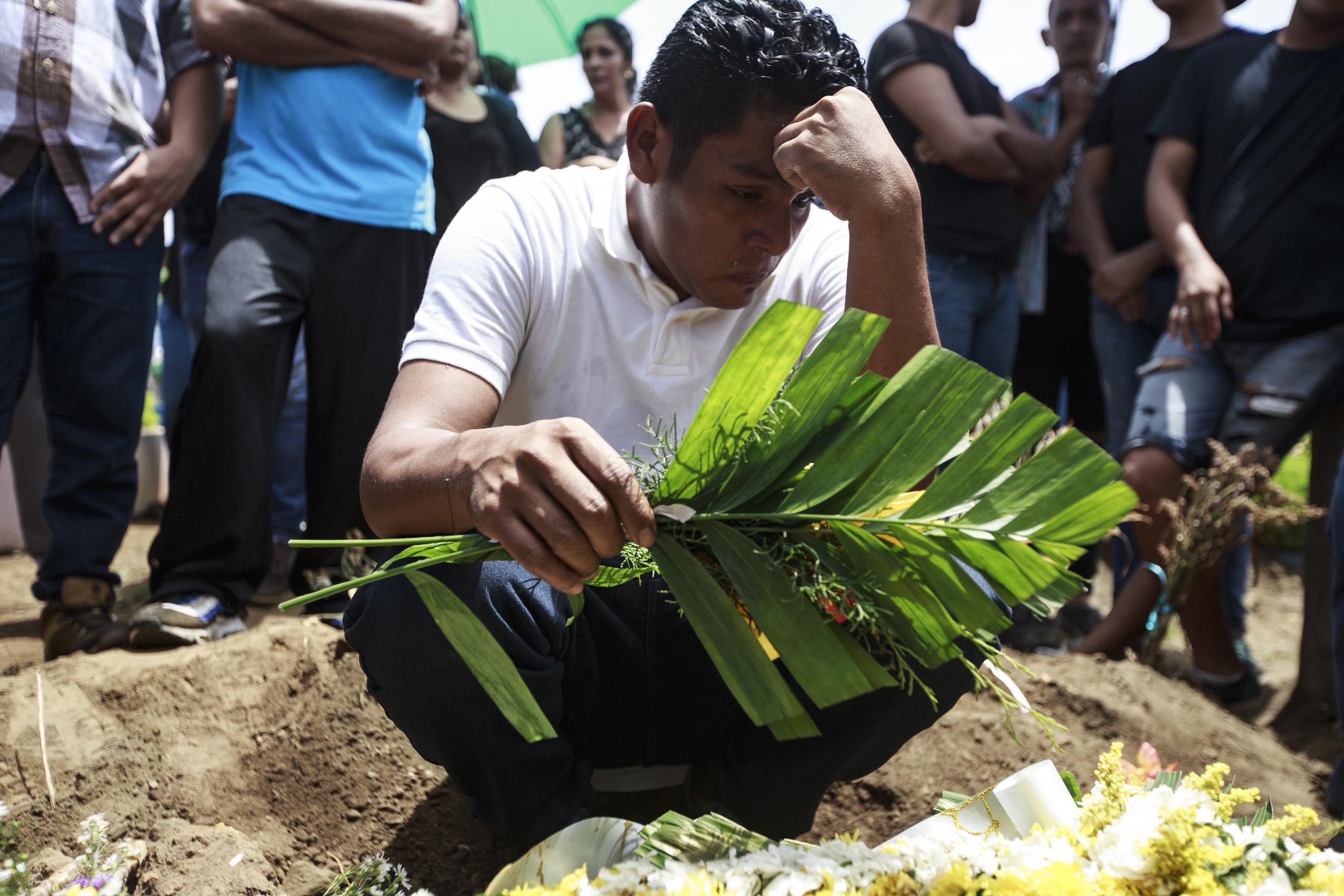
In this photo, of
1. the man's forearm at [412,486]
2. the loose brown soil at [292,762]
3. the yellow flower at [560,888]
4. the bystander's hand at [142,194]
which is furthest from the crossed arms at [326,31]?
the yellow flower at [560,888]

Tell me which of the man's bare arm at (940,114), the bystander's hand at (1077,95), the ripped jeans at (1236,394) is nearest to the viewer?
the ripped jeans at (1236,394)

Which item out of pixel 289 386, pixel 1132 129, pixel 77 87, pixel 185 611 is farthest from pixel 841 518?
pixel 1132 129

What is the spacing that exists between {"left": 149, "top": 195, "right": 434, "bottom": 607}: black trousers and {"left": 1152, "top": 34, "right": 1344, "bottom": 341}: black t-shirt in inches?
100

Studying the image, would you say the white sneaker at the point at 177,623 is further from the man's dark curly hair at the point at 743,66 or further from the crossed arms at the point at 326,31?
the man's dark curly hair at the point at 743,66

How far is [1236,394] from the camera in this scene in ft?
10.7

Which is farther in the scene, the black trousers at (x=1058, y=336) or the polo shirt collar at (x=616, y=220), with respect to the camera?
the black trousers at (x=1058, y=336)

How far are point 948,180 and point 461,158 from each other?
1712 mm

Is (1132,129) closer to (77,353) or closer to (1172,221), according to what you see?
(1172,221)

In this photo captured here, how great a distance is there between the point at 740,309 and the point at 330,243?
146 centimetres

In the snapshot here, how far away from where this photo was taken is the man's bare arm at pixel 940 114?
10.7ft

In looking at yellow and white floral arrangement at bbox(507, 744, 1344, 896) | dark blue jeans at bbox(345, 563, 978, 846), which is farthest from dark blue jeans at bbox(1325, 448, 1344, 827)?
yellow and white floral arrangement at bbox(507, 744, 1344, 896)

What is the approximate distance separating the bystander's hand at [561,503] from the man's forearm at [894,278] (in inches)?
25.1

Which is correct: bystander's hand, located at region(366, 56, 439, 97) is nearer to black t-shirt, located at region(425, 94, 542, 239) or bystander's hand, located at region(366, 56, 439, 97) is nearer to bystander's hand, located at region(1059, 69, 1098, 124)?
black t-shirt, located at region(425, 94, 542, 239)

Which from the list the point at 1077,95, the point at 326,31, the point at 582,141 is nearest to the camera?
the point at 326,31
